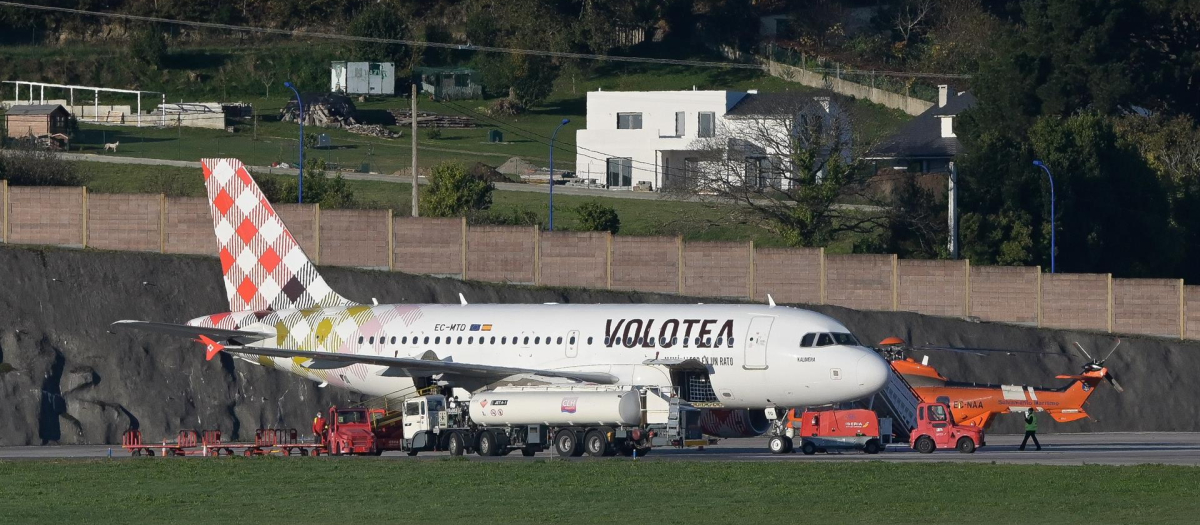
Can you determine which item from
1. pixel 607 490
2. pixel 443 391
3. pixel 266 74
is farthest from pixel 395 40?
pixel 607 490

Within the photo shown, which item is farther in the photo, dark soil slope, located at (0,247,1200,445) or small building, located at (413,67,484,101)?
small building, located at (413,67,484,101)

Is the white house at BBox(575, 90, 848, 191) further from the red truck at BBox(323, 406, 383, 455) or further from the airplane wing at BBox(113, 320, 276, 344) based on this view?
the red truck at BBox(323, 406, 383, 455)

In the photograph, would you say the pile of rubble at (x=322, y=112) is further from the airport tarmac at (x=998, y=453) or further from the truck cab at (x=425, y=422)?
the truck cab at (x=425, y=422)

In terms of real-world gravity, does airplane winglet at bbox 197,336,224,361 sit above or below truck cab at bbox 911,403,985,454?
above

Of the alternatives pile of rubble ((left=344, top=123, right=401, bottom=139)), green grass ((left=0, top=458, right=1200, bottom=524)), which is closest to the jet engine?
green grass ((left=0, top=458, right=1200, bottom=524))

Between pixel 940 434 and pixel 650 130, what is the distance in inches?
2875

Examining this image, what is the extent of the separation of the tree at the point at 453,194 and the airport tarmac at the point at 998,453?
3175cm

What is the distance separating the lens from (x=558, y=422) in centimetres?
3966

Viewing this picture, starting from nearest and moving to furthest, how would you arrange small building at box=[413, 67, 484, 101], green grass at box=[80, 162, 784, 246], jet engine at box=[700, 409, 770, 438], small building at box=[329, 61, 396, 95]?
jet engine at box=[700, 409, 770, 438], green grass at box=[80, 162, 784, 246], small building at box=[329, 61, 396, 95], small building at box=[413, 67, 484, 101]

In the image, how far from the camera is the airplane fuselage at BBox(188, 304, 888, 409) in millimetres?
41219

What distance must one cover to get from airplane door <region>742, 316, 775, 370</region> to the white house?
220ft

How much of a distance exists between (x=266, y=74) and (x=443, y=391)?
99.3 meters

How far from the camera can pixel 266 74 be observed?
140375 millimetres

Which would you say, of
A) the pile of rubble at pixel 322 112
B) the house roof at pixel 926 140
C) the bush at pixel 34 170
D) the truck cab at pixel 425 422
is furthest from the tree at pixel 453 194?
the pile of rubble at pixel 322 112
